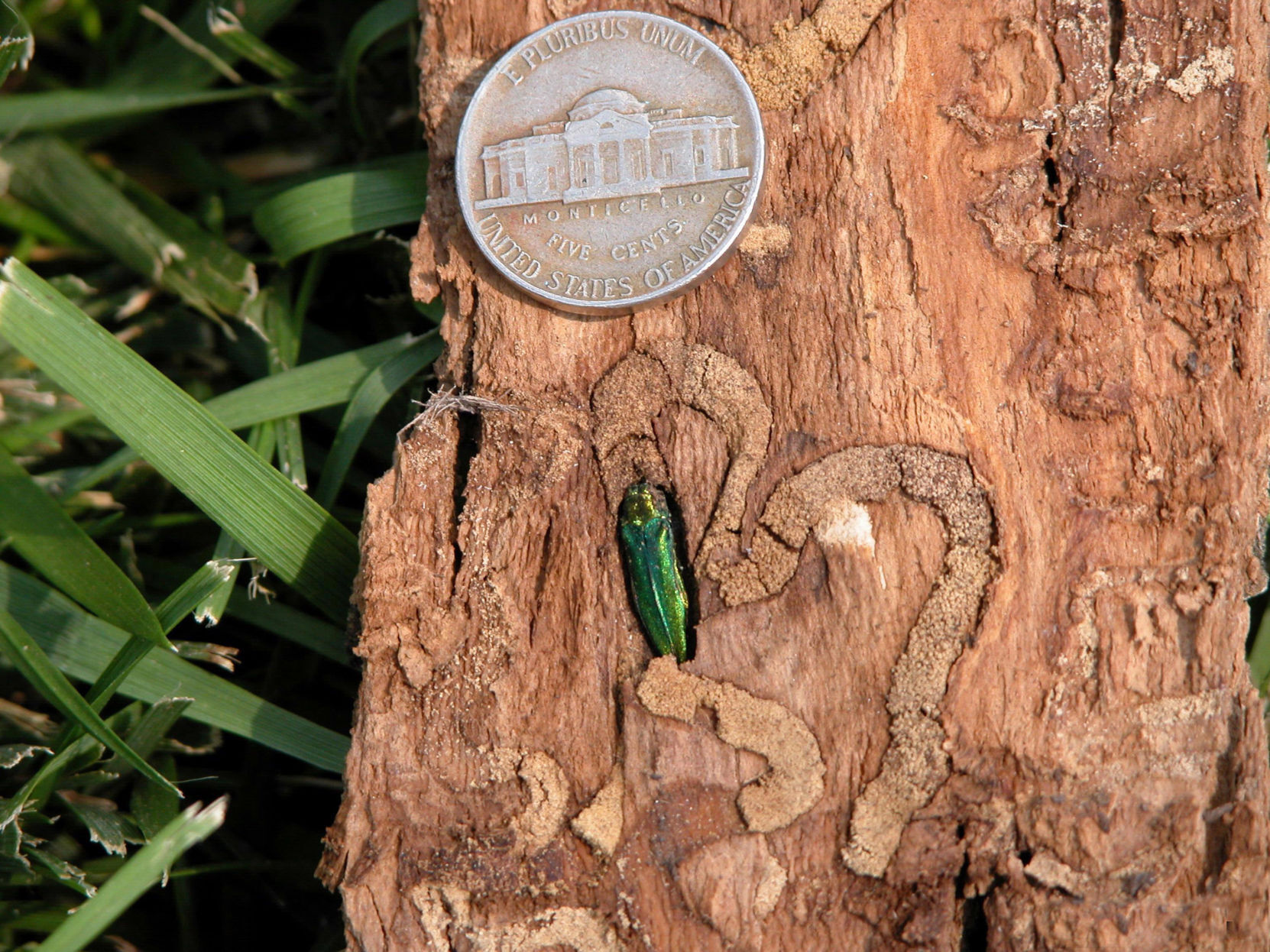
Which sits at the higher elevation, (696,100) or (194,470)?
(696,100)

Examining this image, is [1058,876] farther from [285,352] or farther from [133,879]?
[285,352]

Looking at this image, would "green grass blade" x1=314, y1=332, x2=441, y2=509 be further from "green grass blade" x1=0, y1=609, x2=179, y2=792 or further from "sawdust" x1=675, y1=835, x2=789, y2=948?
"sawdust" x1=675, y1=835, x2=789, y2=948

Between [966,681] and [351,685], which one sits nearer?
[966,681]

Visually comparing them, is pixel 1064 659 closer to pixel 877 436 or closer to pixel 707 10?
pixel 877 436

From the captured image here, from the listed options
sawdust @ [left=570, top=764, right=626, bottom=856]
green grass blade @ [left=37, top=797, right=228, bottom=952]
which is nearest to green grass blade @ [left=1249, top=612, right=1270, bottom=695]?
sawdust @ [left=570, top=764, right=626, bottom=856]

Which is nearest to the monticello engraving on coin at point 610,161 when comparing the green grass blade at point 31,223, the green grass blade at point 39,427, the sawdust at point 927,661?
the sawdust at point 927,661

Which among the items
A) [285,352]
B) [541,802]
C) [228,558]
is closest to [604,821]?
[541,802]

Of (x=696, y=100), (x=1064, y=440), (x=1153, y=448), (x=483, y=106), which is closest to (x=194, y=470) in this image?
(x=483, y=106)
